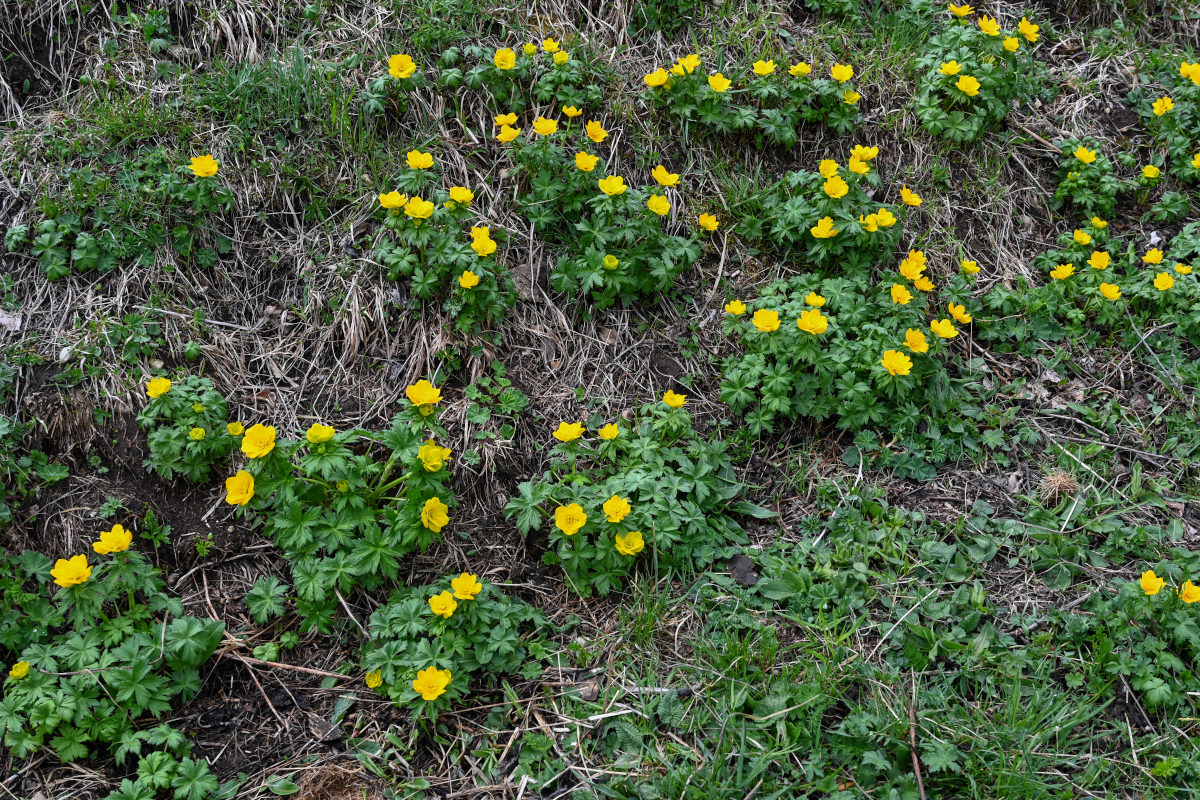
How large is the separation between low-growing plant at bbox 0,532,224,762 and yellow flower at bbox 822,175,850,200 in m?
3.05

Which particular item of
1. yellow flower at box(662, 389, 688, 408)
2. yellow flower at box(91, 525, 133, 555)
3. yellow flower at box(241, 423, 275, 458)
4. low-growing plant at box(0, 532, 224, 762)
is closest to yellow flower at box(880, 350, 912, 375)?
yellow flower at box(662, 389, 688, 408)

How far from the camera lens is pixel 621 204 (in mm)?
3629

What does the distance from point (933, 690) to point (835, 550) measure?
61cm

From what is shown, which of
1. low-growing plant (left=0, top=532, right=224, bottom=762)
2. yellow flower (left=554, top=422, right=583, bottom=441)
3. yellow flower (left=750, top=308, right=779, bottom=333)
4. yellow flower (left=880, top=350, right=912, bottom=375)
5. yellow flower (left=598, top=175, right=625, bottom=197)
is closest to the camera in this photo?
low-growing plant (left=0, top=532, right=224, bottom=762)

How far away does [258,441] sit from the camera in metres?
2.79

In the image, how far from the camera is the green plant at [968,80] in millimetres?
4227

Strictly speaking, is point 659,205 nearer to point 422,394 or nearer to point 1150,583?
point 422,394

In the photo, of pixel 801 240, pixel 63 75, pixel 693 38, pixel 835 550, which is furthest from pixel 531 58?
pixel 835 550

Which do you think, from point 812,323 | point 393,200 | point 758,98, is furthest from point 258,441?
point 758,98

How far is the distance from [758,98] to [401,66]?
69.0 inches

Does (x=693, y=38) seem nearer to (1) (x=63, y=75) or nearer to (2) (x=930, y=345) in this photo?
(2) (x=930, y=345)

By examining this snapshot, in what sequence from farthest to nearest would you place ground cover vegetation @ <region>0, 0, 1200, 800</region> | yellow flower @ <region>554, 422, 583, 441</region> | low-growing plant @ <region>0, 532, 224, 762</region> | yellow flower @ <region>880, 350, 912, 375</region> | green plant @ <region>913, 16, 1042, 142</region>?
green plant @ <region>913, 16, 1042, 142</region>, yellow flower @ <region>880, 350, 912, 375</region>, yellow flower @ <region>554, 422, 583, 441</region>, ground cover vegetation @ <region>0, 0, 1200, 800</region>, low-growing plant @ <region>0, 532, 224, 762</region>

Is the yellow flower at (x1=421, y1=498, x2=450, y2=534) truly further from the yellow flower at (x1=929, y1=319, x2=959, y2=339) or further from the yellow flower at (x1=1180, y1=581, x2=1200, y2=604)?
the yellow flower at (x1=1180, y1=581, x2=1200, y2=604)

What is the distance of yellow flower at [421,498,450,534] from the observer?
2863 mm
